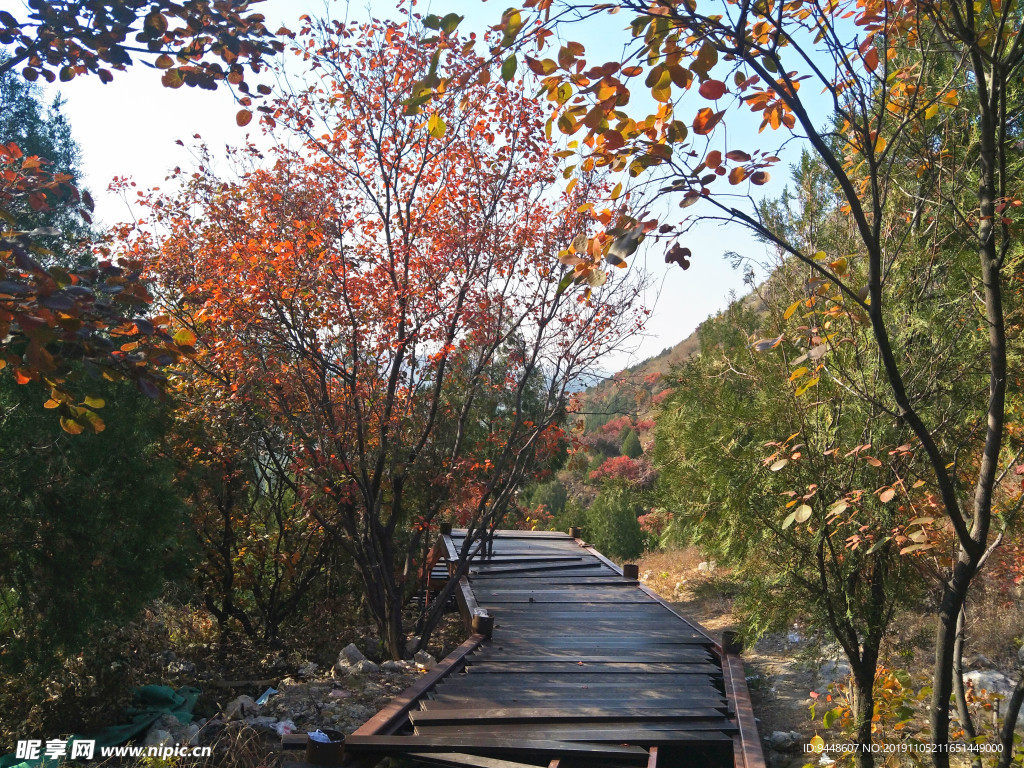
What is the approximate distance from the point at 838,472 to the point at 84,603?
17.3 ft

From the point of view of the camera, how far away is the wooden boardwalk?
360 cm

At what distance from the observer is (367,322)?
20.9 ft

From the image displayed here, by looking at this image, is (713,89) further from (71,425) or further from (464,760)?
(464,760)

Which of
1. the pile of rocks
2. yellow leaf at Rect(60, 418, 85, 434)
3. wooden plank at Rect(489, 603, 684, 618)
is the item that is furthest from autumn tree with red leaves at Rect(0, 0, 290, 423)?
wooden plank at Rect(489, 603, 684, 618)

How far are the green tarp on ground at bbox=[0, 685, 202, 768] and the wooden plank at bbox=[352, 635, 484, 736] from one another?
103 inches

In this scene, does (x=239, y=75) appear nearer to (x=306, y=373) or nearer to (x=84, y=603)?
(x=306, y=373)

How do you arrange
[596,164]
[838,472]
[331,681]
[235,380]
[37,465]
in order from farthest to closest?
[235,380]
[331,681]
[37,465]
[838,472]
[596,164]

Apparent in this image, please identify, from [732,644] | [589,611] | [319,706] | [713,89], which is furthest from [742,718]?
[713,89]

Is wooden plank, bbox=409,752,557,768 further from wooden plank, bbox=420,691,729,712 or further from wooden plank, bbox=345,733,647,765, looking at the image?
wooden plank, bbox=420,691,729,712

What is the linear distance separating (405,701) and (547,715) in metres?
0.79

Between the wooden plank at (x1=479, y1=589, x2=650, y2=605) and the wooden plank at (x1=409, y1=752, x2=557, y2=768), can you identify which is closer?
the wooden plank at (x1=409, y1=752, x2=557, y2=768)

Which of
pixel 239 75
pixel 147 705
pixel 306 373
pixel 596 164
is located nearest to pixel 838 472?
pixel 596 164

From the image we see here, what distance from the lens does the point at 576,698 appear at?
4.36 metres

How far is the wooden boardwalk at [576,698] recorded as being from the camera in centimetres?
360
